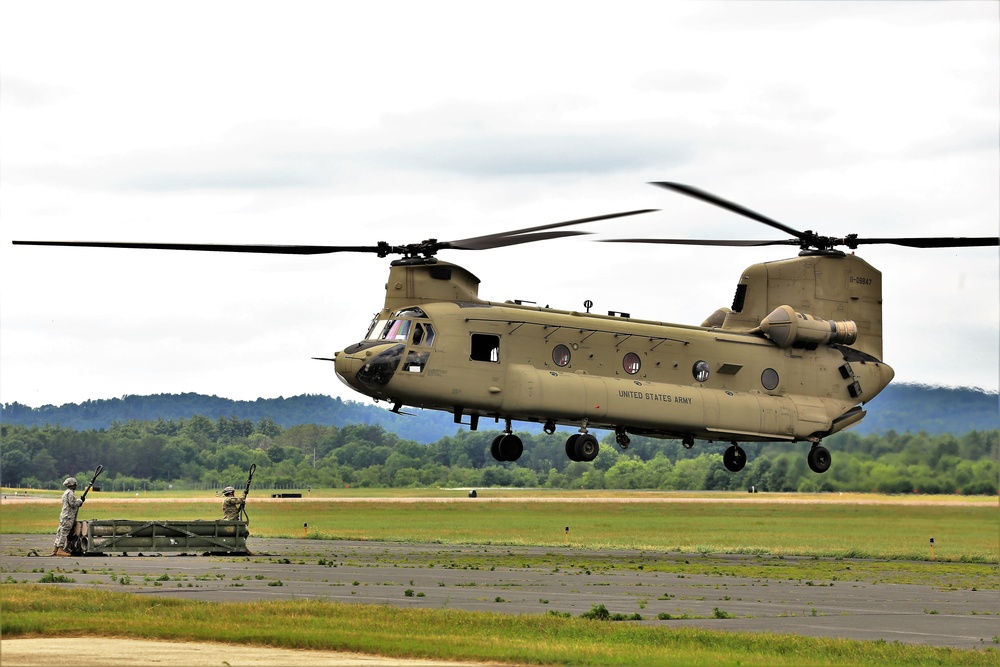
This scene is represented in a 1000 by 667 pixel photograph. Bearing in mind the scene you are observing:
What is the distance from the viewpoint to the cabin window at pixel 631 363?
3916cm

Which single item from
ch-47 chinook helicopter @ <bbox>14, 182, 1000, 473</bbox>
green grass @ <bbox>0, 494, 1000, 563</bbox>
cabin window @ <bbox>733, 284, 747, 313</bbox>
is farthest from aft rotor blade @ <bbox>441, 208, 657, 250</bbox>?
green grass @ <bbox>0, 494, 1000, 563</bbox>

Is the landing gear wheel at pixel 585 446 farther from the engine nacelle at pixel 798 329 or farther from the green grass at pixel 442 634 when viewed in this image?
the green grass at pixel 442 634

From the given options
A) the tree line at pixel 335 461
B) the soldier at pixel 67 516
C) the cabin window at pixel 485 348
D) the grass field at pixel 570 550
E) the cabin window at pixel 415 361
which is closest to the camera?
the grass field at pixel 570 550

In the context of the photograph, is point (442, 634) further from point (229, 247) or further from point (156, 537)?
point (156, 537)

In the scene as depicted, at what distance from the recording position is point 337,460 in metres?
157

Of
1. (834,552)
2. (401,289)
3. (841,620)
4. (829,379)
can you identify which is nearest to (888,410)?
(829,379)

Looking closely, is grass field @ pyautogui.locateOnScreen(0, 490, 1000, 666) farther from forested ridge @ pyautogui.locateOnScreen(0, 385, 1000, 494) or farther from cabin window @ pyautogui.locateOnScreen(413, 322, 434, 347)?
cabin window @ pyautogui.locateOnScreen(413, 322, 434, 347)

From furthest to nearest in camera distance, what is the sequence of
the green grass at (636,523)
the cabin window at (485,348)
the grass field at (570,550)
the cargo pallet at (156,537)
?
the green grass at (636,523) < the cargo pallet at (156,537) < the cabin window at (485,348) < the grass field at (570,550)

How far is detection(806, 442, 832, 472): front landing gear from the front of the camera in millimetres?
43875

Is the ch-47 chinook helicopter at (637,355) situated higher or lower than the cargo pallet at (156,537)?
higher

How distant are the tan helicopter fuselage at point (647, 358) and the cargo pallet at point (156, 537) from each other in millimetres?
13673

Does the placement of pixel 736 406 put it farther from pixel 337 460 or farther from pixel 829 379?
pixel 337 460

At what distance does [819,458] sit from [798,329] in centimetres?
466

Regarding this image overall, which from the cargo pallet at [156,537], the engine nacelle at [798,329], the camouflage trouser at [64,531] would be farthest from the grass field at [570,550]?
the camouflage trouser at [64,531]
